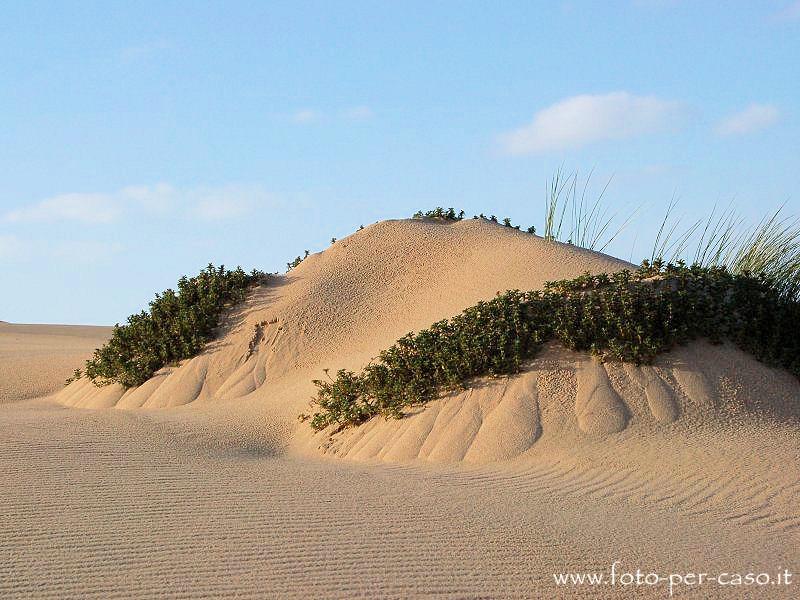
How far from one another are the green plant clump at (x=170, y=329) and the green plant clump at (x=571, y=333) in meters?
4.09

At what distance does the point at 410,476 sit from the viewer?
Result: 8484 millimetres

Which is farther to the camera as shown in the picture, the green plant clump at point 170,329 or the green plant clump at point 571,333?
the green plant clump at point 170,329

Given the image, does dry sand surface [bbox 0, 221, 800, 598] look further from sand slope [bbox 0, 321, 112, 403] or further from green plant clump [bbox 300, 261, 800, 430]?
sand slope [bbox 0, 321, 112, 403]

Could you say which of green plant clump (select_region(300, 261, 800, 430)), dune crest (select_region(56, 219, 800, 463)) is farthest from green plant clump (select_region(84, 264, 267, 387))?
green plant clump (select_region(300, 261, 800, 430))

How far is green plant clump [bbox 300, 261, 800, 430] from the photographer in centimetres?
1033

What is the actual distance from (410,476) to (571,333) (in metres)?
2.97

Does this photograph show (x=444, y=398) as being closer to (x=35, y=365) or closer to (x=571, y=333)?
(x=571, y=333)

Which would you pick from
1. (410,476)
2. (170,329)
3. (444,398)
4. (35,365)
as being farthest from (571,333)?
(35,365)

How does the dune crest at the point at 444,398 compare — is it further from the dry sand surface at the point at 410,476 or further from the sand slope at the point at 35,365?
the sand slope at the point at 35,365

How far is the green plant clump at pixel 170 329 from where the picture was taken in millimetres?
14500

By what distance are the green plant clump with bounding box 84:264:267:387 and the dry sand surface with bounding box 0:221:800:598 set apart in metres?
0.32

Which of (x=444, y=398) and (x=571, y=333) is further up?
(x=571, y=333)

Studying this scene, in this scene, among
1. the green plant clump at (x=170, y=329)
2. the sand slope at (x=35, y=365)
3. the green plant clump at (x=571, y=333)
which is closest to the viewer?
the green plant clump at (x=571, y=333)

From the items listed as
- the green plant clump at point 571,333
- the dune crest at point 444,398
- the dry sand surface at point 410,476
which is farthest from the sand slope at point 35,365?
the green plant clump at point 571,333
